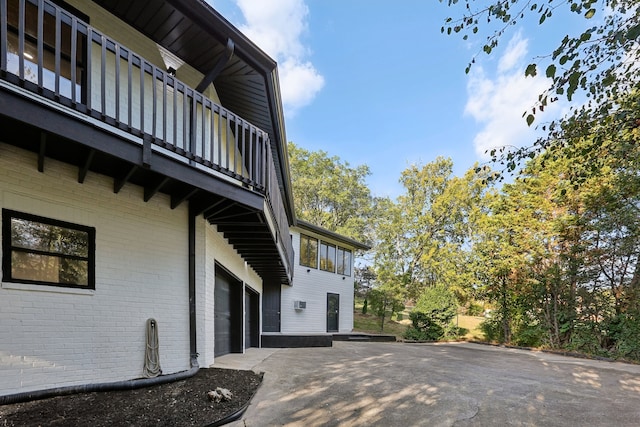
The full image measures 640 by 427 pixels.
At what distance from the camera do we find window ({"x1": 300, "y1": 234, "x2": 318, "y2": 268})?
14.4 meters

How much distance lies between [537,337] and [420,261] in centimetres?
920

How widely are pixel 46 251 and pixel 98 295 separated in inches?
29.9

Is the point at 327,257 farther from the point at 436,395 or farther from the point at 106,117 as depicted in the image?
the point at 106,117

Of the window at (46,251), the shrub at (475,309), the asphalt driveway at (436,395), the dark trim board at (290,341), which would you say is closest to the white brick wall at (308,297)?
the dark trim board at (290,341)

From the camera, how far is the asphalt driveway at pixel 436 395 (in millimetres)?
3836

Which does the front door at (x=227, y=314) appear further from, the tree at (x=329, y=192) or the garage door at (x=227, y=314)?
the tree at (x=329, y=192)

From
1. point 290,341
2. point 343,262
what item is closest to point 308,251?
point 343,262

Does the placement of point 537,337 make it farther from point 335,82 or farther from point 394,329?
point 335,82

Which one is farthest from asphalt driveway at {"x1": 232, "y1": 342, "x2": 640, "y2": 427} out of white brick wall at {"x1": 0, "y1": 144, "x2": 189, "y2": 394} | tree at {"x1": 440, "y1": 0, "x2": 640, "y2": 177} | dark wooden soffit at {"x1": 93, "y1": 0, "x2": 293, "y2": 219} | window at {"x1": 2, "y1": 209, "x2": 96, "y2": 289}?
dark wooden soffit at {"x1": 93, "y1": 0, "x2": 293, "y2": 219}

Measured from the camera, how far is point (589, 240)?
414 inches

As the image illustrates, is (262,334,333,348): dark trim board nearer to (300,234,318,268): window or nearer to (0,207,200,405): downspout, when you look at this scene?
(300,234,318,268): window

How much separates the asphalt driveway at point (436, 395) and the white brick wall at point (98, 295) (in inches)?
71.0

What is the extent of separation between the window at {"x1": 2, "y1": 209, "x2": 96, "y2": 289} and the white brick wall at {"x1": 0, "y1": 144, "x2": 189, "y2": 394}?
0.08 metres

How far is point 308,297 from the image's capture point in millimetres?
14320
